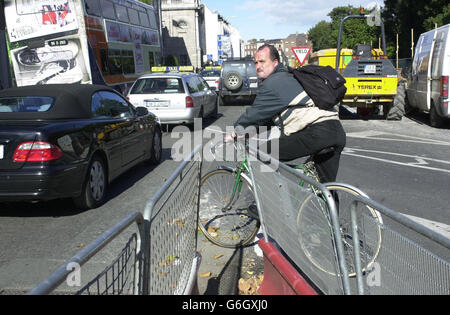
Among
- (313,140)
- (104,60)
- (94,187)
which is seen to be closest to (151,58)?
(104,60)

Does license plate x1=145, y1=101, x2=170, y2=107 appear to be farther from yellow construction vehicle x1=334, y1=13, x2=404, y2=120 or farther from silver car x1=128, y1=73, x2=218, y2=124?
yellow construction vehicle x1=334, y1=13, x2=404, y2=120

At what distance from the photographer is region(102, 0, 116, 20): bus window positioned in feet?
57.0

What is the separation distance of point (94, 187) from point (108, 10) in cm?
1393

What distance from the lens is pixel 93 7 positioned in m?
16.5

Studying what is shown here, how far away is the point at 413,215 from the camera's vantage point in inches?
207

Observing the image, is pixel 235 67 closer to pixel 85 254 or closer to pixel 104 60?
pixel 104 60

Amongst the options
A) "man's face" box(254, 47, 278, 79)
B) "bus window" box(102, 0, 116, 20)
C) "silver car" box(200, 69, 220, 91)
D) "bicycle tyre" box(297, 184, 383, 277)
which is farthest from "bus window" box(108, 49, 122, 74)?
"bicycle tyre" box(297, 184, 383, 277)

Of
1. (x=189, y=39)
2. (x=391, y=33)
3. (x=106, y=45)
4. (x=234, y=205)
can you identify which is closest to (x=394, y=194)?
(x=234, y=205)

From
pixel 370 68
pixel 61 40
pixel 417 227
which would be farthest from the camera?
pixel 61 40

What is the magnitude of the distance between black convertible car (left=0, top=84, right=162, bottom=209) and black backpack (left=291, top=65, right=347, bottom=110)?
9.43 ft

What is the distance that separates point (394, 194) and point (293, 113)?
10.1ft

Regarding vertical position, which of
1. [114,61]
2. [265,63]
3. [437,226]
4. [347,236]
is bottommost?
[437,226]

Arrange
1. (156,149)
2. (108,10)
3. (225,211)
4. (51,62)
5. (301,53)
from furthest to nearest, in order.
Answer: (301,53), (108,10), (51,62), (156,149), (225,211)
